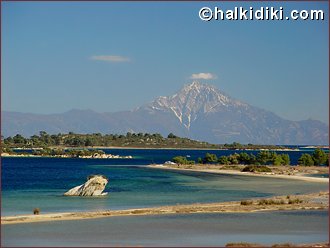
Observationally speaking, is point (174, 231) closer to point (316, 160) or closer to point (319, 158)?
point (319, 158)

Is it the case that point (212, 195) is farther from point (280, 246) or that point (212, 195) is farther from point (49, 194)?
point (280, 246)

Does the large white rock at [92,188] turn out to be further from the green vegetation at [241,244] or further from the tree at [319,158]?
the tree at [319,158]

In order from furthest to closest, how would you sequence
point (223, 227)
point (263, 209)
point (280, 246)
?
point (263, 209), point (223, 227), point (280, 246)

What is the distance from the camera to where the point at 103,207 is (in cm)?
4984

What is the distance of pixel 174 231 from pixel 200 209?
1173cm

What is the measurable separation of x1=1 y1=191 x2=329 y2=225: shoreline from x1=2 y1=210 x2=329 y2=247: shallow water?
65.4 inches

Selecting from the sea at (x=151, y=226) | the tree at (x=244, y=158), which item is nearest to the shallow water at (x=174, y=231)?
the sea at (x=151, y=226)

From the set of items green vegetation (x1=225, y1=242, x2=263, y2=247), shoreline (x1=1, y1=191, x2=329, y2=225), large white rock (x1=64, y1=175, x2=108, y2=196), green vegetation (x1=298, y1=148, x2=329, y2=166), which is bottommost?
green vegetation (x1=225, y1=242, x2=263, y2=247)

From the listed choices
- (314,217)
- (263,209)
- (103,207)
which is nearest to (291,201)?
(263,209)

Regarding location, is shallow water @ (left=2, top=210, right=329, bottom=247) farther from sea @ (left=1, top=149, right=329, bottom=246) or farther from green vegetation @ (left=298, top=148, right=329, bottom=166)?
green vegetation @ (left=298, top=148, right=329, bottom=166)

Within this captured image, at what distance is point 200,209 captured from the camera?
48062 millimetres

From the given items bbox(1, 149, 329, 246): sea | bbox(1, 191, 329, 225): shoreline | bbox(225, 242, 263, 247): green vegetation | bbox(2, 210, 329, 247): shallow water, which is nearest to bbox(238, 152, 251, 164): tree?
bbox(1, 149, 329, 246): sea

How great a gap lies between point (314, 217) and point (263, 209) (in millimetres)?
5717

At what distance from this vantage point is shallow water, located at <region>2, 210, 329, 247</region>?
3265 centimetres
